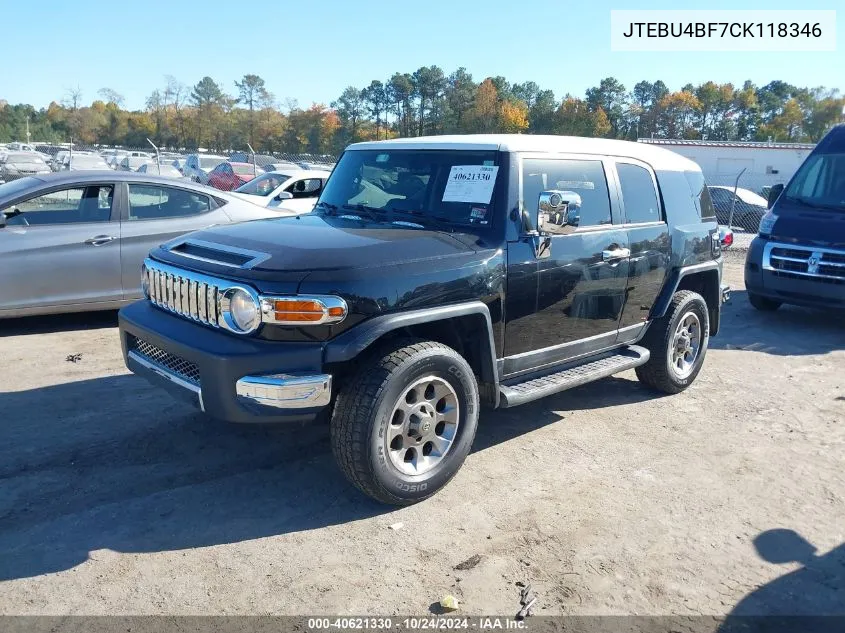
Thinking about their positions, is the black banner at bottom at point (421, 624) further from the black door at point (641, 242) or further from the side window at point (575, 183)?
the black door at point (641, 242)

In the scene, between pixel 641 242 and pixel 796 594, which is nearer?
pixel 796 594

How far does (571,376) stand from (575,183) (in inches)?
51.4

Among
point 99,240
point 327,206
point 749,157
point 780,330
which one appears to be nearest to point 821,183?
point 780,330

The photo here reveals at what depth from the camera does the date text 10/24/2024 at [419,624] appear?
293 cm

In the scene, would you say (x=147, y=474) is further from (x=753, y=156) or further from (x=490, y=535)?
(x=753, y=156)

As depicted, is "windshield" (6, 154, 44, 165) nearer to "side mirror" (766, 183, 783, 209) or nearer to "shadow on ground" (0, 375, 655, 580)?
"shadow on ground" (0, 375, 655, 580)

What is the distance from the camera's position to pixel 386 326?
3.65 metres

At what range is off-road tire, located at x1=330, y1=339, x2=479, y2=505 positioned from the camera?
11.8 ft

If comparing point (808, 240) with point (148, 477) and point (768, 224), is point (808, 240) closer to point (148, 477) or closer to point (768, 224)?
point (768, 224)

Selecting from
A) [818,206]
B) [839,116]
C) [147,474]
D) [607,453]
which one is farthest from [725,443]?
[839,116]

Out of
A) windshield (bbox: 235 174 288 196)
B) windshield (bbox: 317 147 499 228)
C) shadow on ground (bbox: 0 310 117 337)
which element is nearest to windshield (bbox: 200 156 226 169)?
windshield (bbox: 235 174 288 196)

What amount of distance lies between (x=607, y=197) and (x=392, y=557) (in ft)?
9.70

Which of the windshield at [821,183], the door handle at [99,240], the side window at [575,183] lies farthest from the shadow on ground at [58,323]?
the windshield at [821,183]

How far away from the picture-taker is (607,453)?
15.6ft
